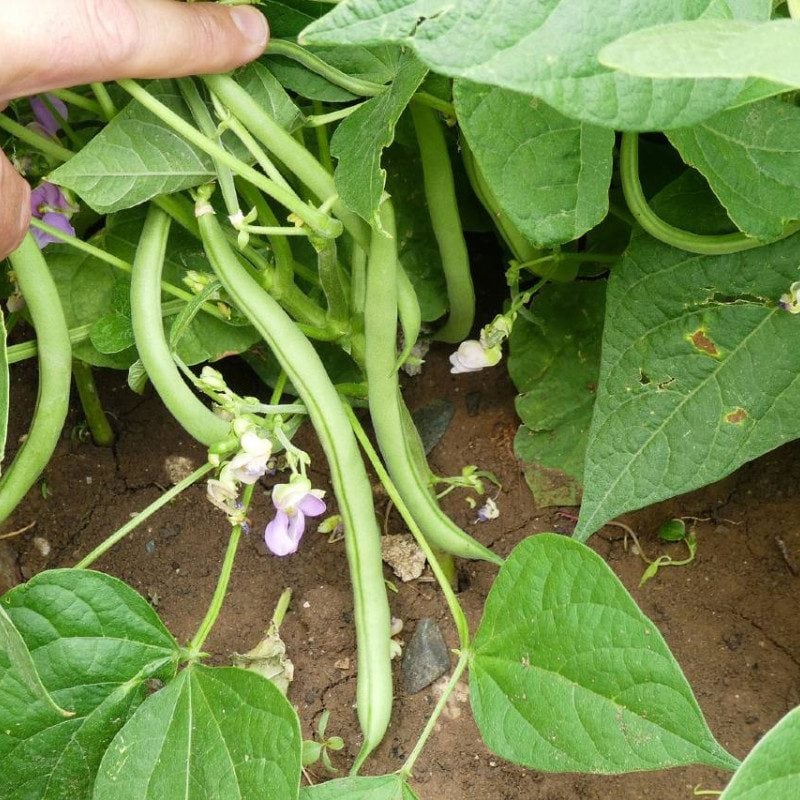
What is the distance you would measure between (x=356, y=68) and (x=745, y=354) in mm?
474

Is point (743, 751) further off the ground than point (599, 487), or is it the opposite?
point (599, 487)

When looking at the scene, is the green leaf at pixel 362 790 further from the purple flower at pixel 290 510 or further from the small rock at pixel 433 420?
the small rock at pixel 433 420

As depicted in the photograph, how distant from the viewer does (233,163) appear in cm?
75

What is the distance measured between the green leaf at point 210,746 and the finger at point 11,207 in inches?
17.1

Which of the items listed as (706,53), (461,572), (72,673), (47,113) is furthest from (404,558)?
(706,53)

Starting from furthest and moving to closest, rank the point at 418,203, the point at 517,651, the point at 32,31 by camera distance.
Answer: the point at 418,203 < the point at 517,651 < the point at 32,31

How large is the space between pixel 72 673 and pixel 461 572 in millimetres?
462

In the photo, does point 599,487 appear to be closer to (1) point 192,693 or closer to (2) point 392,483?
(2) point 392,483

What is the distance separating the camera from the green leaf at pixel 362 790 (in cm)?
77

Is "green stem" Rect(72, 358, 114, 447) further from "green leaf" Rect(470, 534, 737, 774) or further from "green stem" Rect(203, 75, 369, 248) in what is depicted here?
"green leaf" Rect(470, 534, 737, 774)

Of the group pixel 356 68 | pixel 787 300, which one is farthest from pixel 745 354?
pixel 356 68

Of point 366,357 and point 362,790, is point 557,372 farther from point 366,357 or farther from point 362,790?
point 362,790

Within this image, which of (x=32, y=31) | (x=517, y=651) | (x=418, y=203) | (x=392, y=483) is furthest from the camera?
(x=418, y=203)

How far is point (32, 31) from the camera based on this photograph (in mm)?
615
